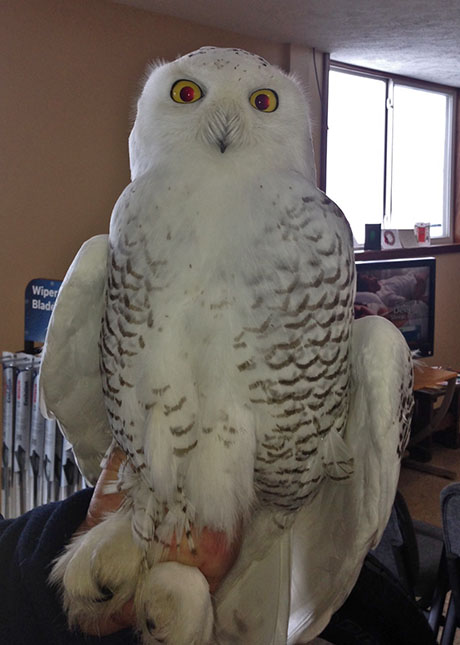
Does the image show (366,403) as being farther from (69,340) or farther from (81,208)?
(81,208)

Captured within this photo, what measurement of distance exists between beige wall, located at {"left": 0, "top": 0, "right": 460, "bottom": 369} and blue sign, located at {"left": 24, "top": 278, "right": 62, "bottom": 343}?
162cm

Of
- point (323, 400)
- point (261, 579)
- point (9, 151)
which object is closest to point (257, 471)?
point (323, 400)

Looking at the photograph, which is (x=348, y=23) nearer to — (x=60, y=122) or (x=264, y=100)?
(x=60, y=122)

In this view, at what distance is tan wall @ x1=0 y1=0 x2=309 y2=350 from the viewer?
2.83 m

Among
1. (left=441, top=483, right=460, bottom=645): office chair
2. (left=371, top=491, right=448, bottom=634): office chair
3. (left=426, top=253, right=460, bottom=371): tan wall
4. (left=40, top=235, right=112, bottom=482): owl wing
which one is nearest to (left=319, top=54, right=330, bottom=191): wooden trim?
(left=426, top=253, right=460, bottom=371): tan wall

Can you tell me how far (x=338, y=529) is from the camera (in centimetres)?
91

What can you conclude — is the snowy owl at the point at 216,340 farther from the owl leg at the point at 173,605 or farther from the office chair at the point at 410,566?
the office chair at the point at 410,566

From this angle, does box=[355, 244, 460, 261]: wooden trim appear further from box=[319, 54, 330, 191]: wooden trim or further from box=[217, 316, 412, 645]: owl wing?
box=[217, 316, 412, 645]: owl wing

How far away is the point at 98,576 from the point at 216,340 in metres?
0.30

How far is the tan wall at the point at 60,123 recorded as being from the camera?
283 centimetres

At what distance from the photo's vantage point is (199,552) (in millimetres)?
785

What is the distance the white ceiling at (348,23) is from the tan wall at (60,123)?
223 millimetres

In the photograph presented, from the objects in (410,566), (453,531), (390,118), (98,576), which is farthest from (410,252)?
(98,576)

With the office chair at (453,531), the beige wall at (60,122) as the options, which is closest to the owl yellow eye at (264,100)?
the office chair at (453,531)
